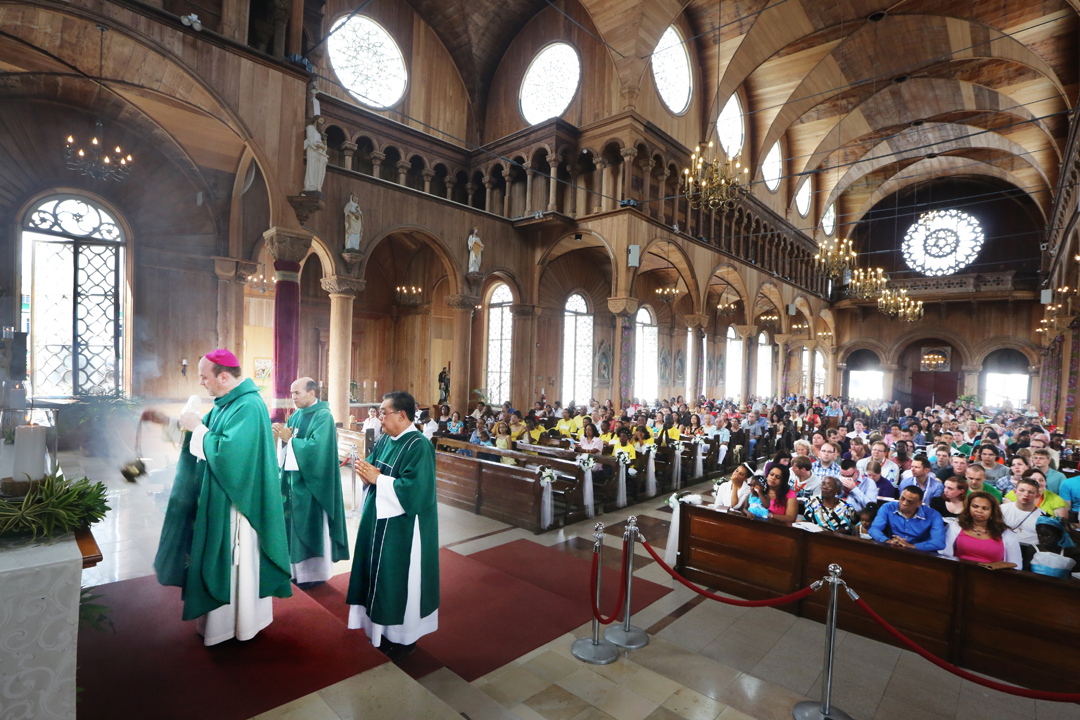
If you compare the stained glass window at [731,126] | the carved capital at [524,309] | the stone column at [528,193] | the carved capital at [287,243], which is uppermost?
the stained glass window at [731,126]

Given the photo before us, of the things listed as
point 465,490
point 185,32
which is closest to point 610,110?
point 185,32

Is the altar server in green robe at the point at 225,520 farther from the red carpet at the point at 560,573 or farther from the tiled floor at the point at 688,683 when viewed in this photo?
the red carpet at the point at 560,573

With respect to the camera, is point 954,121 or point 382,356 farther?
point 954,121

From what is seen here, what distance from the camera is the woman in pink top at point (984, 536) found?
4336 mm

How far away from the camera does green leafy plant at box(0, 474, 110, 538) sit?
2.29 m

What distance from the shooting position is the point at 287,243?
8930 mm

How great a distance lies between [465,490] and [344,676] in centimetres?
530

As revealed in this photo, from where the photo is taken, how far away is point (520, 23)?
A: 1792 centimetres

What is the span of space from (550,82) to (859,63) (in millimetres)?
11956

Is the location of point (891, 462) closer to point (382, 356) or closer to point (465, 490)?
point (465, 490)

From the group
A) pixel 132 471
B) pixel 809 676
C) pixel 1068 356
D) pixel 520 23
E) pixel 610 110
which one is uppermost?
pixel 520 23

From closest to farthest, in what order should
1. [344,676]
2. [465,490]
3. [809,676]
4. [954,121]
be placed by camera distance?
1. [344,676]
2. [809,676]
3. [465,490]
4. [954,121]

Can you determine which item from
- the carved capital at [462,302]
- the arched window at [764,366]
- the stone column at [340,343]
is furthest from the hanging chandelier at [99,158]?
the arched window at [764,366]

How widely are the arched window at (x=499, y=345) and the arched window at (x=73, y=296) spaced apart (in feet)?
36.2
